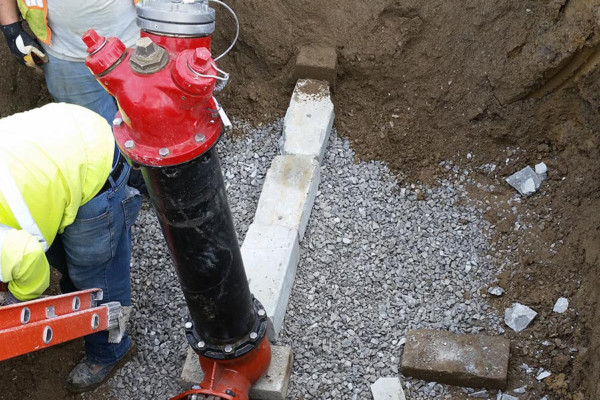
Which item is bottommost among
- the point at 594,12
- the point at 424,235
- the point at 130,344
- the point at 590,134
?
the point at 130,344

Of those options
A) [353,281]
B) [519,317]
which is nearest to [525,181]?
[519,317]

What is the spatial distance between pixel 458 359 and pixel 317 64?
2.48 m

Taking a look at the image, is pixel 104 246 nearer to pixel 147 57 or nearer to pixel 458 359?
pixel 147 57

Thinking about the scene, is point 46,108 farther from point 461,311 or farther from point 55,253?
point 461,311

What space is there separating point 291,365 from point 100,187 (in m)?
1.56

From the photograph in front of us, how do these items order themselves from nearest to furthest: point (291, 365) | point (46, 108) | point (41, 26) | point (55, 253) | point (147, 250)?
point (46, 108), point (55, 253), point (291, 365), point (41, 26), point (147, 250)

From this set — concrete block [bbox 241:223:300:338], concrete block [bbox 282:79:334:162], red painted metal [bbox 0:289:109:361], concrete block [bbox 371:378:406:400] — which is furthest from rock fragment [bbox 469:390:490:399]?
red painted metal [bbox 0:289:109:361]

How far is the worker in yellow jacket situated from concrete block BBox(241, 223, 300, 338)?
780mm

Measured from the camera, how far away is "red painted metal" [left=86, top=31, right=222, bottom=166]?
8.68 ft

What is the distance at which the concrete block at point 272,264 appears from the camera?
434 centimetres

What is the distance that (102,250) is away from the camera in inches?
151

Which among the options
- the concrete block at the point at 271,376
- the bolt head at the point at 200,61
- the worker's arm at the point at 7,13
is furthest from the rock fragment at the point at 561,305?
the worker's arm at the point at 7,13

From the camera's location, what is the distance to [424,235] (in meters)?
4.88

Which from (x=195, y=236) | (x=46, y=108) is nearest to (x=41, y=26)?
(x=46, y=108)
